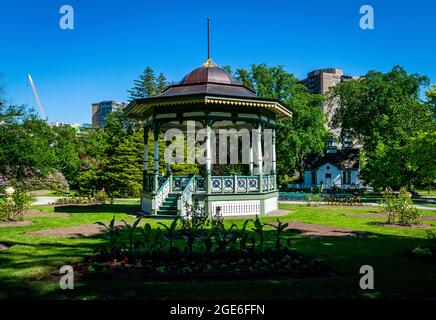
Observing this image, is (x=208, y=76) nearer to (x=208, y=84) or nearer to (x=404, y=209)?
(x=208, y=84)

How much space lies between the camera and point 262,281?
663 cm

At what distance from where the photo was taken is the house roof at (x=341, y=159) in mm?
54844

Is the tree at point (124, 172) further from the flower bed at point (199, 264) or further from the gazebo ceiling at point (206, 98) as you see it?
the flower bed at point (199, 264)

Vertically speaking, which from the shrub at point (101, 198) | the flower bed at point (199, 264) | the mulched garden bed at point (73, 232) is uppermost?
the shrub at point (101, 198)

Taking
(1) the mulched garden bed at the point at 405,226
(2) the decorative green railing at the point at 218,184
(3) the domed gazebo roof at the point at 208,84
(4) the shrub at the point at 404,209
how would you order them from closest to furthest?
(1) the mulched garden bed at the point at 405,226 < (4) the shrub at the point at 404,209 < (2) the decorative green railing at the point at 218,184 < (3) the domed gazebo roof at the point at 208,84

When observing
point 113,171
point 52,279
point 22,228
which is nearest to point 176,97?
point 22,228

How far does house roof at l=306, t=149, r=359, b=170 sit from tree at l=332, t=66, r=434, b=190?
5.46 metres

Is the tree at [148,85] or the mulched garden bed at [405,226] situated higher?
the tree at [148,85]

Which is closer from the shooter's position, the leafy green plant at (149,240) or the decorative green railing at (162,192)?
the leafy green plant at (149,240)

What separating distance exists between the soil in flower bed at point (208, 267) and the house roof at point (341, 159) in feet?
161

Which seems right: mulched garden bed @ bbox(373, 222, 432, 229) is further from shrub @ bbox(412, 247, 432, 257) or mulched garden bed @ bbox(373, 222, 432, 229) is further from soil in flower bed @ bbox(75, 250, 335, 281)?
soil in flower bed @ bbox(75, 250, 335, 281)

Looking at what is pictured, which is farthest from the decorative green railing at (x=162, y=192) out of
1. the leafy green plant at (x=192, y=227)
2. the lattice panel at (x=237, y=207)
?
the leafy green plant at (x=192, y=227)

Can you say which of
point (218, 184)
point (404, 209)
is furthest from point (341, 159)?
point (404, 209)

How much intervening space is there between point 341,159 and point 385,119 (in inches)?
607
